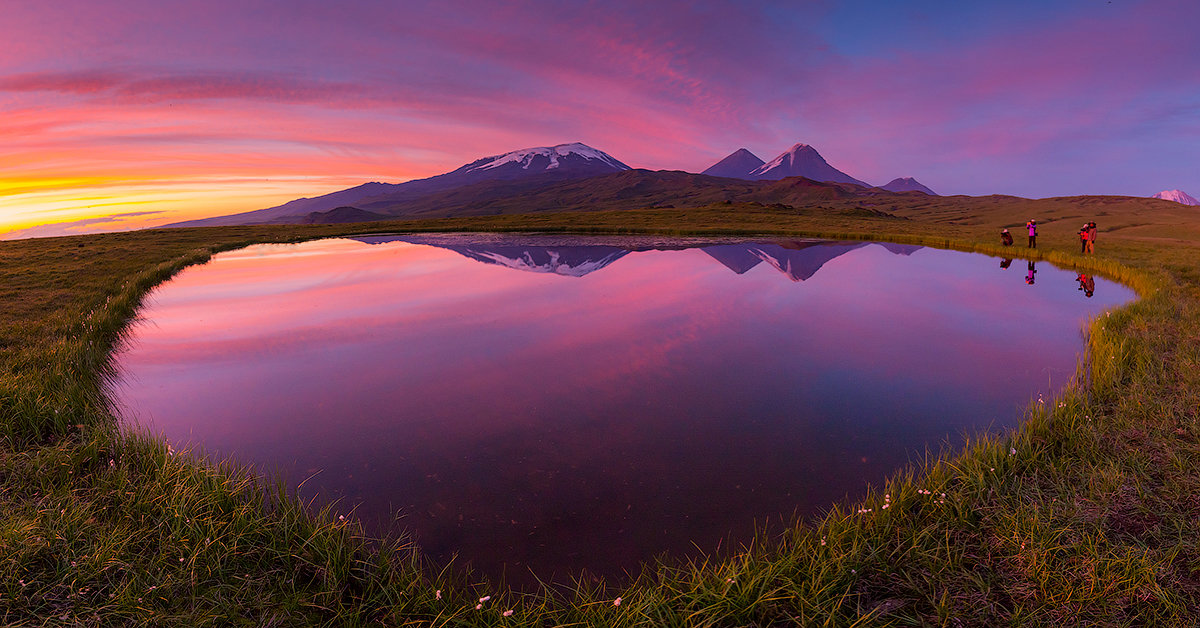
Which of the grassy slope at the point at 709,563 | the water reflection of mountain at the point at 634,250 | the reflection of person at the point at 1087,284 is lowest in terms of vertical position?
the grassy slope at the point at 709,563

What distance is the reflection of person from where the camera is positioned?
21.2 metres

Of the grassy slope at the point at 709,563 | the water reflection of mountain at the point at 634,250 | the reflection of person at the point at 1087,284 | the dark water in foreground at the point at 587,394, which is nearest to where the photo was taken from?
the grassy slope at the point at 709,563

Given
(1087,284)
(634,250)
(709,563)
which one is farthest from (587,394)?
(634,250)

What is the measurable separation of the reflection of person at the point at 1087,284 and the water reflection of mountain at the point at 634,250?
1131 centimetres

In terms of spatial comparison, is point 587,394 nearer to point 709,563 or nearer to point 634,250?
point 709,563

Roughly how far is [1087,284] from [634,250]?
27.1 metres

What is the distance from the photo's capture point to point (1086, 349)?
12891mm

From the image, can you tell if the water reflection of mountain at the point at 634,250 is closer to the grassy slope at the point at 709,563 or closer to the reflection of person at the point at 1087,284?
the reflection of person at the point at 1087,284

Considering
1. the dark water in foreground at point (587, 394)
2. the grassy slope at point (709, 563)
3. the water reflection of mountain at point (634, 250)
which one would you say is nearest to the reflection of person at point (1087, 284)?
the dark water in foreground at point (587, 394)

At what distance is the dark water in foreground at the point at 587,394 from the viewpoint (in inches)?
251

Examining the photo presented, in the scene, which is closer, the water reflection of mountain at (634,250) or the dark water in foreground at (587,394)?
the dark water in foreground at (587,394)

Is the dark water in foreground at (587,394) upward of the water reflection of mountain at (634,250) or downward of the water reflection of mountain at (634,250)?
downward

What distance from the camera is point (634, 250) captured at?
→ 40406 millimetres

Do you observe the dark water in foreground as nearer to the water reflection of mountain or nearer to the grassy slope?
the grassy slope
